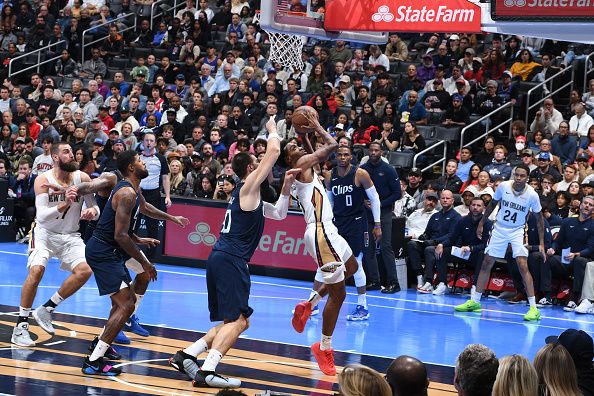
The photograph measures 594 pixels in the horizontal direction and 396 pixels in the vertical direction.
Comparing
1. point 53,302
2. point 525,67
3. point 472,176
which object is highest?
point 525,67

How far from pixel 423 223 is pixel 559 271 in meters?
2.41

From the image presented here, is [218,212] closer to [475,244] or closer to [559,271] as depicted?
[475,244]

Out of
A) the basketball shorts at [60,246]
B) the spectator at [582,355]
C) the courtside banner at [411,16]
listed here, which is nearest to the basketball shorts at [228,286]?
the basketball shorts at [60,246]

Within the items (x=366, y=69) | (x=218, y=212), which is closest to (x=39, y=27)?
(x=366, y=69)

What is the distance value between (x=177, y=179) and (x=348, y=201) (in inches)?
223

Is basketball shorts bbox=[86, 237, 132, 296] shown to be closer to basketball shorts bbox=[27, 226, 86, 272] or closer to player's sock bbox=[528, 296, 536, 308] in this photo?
basketball shorts bbox=[27, 226, 86, 272]

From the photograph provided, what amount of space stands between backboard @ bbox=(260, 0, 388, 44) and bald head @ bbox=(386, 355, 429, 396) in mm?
7120

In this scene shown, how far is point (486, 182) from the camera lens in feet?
52.2

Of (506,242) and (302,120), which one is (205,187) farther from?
(302,120)

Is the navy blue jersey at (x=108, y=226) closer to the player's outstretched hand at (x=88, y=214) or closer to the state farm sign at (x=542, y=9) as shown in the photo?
the player's outstretched hand at (x=88, y=214)

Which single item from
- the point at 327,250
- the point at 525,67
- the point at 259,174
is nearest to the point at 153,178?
the point at 327,250

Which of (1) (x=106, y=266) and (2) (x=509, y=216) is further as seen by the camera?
(2) (x=509, y=216)

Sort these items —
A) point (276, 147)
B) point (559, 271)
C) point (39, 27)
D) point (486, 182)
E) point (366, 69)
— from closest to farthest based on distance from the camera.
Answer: point (276, 147), point (559, 271), point (486, 182), point (366, 69), point (39, 27)

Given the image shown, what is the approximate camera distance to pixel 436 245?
15617 mm
